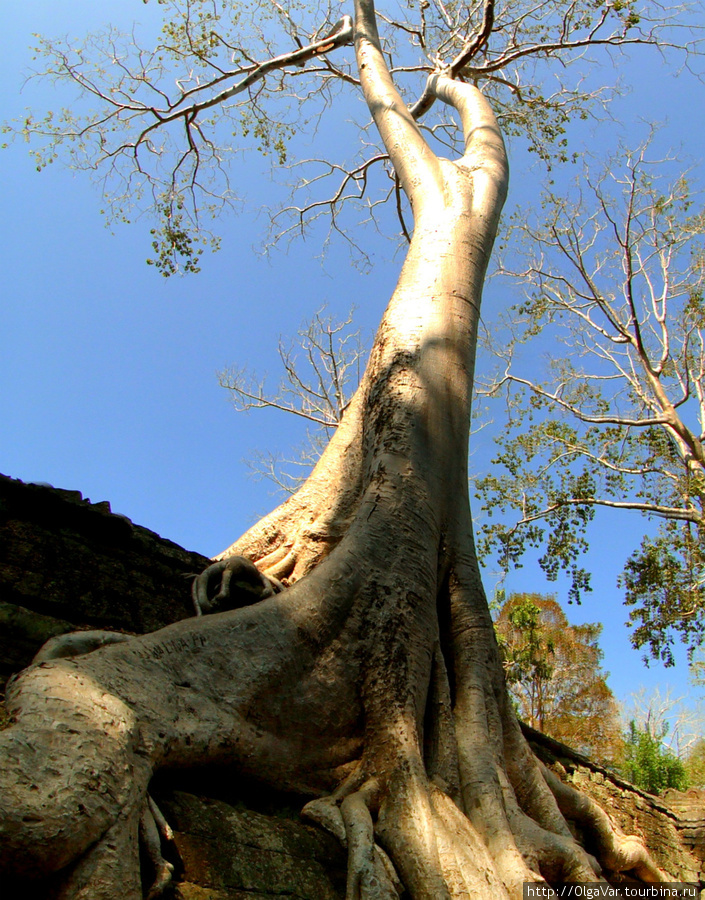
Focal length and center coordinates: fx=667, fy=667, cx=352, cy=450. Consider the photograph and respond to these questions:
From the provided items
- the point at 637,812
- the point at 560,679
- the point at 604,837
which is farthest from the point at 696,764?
the point at 604,837

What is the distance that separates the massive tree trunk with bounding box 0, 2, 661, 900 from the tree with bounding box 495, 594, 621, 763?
11.7m

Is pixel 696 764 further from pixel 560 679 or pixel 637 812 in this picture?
pixel 637 812

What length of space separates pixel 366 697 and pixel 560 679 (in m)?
17.0

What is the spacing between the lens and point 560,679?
17703mm

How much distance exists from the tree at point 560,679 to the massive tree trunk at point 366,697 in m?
11.7

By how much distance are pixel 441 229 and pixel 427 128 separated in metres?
4.72

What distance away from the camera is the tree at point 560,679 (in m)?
14.6

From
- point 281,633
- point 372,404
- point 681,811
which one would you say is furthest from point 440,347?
point 681,811

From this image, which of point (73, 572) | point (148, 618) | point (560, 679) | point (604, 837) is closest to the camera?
point (73, 572)

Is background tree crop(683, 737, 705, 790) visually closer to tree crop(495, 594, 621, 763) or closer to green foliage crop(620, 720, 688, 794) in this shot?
tree crop(495, 594, 621, 763)

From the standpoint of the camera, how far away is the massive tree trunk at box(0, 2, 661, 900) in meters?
1.49

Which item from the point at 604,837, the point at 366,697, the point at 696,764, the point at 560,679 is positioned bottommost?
the point at 604,837

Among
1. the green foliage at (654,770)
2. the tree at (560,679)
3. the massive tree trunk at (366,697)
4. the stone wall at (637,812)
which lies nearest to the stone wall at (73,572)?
the massive tree trunk at (366,697)

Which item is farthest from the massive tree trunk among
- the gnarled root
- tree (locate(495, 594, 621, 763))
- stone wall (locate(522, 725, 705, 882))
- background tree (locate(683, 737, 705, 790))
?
background tree (locate(683, 737, 705, 790))
